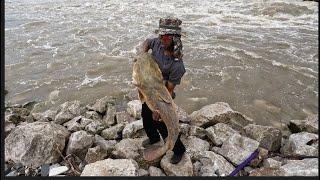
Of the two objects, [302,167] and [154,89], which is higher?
[154,89]

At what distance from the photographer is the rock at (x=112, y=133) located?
16.2 ft

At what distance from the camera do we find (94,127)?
199 inches

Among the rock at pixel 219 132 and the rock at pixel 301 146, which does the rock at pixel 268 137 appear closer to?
the rock at pixel 301 146

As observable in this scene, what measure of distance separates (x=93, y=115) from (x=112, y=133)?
877 mm

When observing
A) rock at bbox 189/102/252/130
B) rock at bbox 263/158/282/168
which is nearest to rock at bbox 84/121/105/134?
rock at bbox 189/102/252/130

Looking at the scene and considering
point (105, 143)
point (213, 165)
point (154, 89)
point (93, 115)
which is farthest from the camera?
point (93, 115)

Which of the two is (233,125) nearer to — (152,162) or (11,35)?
(152,162)

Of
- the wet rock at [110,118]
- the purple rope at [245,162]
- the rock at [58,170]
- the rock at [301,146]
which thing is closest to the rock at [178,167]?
the purple rope at [245,162]

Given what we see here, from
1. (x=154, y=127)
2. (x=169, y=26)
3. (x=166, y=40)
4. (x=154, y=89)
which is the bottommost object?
(x=154, y=127)

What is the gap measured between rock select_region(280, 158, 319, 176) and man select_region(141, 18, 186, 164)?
106cm

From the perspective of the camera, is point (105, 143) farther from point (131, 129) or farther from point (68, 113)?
point (68, 113)

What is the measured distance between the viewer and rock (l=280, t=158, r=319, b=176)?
3.83m

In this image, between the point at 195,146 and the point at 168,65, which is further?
the point at 195,146

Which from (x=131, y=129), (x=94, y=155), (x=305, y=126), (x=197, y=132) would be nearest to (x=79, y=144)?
(x=94, y=155)
